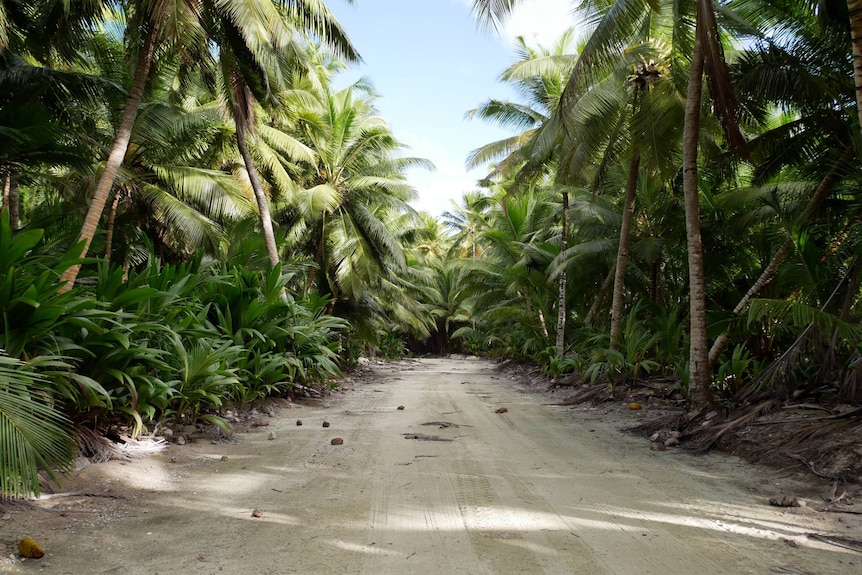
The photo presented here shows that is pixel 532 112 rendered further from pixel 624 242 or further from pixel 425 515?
pixel 425 515

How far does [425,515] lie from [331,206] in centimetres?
1416

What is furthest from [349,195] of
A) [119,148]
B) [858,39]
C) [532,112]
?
[858,39]

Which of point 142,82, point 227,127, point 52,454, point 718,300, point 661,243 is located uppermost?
point 227,127

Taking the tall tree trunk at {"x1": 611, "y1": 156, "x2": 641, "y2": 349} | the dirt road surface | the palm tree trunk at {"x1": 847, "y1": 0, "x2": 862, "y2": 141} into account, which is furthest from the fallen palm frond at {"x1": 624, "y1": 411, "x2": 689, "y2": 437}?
the tall tree trunk at {"x1": 611, "y1": 156, "x2": 641, "y2": 349}

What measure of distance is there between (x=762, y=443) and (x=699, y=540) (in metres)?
2.65

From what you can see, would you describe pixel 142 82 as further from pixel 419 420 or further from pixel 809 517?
pixel 809 517

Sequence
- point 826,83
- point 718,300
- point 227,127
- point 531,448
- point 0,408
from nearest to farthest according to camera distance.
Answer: point 0,408 → point 531,448 → point 826,83 → point 718,300 → point 227,127

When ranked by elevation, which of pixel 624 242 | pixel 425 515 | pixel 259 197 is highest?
pixel 259 197

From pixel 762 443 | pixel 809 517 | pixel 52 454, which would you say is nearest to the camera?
pixel 52 454

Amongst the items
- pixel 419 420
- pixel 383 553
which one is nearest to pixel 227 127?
pixel 419 420

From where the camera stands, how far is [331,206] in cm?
1670

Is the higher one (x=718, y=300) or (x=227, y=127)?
(x=227, y=127)

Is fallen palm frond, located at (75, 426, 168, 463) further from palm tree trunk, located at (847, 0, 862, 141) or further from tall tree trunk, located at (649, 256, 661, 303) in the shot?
tall tree trunk, located at (649, 256, 661, 303)

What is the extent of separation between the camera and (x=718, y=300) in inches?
435
